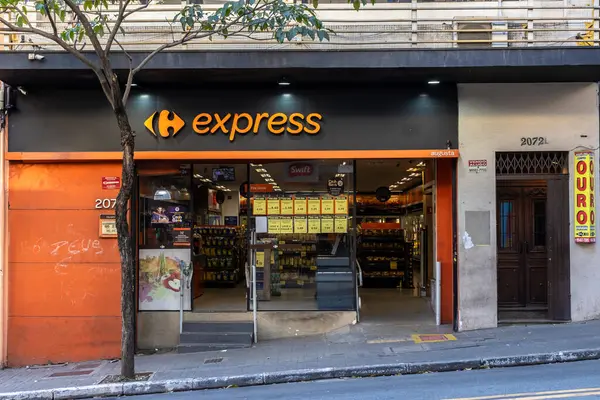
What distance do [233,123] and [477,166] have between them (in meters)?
4.68

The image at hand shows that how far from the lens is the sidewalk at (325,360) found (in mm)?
7734

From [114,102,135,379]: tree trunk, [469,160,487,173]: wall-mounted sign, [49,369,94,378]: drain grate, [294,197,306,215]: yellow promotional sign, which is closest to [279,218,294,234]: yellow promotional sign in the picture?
[294,197,306,215]: yellow promotional sign

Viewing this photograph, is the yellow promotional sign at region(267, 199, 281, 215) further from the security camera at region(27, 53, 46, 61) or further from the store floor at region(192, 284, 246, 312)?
the security camera at region(27, 53, 46, 61)

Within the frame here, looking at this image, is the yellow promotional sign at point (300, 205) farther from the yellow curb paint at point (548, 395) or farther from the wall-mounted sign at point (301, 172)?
the yellow curb paint at point (548, 395)

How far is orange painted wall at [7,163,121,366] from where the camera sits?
32.7 feet

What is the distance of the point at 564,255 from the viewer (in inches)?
391

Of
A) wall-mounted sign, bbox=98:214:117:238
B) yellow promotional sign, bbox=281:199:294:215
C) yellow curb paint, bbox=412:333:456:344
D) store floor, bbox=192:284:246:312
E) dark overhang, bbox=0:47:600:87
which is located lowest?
yellow curb paint, bbox=412:333:456:344

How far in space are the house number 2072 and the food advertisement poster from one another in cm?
683

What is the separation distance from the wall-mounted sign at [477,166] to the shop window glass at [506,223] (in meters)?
1.01

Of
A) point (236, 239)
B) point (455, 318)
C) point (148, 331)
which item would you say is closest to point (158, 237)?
point (148, 331)

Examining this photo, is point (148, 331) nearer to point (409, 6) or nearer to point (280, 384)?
point (280, 384)

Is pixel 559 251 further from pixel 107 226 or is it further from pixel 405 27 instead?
pixel 107 226

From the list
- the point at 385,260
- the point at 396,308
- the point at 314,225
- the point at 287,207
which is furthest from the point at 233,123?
the point at 385,260

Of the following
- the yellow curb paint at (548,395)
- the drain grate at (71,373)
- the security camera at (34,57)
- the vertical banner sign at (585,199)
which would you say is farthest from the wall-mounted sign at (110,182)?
the vertical banner sign at (585,199)
